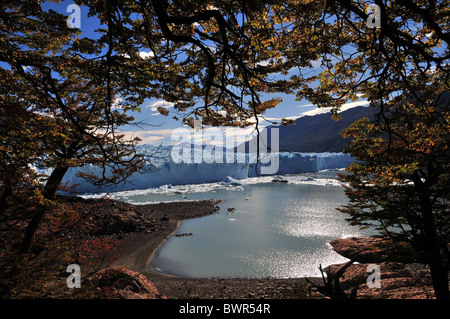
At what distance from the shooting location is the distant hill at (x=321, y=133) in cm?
13002

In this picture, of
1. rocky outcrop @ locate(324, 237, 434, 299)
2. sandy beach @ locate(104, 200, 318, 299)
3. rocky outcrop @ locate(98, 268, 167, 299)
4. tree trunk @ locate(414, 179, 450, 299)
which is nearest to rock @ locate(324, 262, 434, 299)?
rocky outcrop @ locate(324, 237, 434, 299)

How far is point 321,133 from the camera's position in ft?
536

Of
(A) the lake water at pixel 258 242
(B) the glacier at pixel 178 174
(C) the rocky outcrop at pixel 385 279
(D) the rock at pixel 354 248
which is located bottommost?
(A) the lake water at pixel 258 242

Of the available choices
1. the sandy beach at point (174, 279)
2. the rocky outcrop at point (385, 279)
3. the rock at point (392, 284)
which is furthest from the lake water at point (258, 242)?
the rock at point (392, 284)

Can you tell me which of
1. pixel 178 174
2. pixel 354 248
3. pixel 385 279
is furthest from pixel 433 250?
pixel 178 174

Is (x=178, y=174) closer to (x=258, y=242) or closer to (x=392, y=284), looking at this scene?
(x=258, y=242)

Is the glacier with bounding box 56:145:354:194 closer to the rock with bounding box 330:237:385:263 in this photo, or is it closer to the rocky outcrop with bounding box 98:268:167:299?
the rock with bounding box 330:237:385:263

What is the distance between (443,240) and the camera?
5.70 metres

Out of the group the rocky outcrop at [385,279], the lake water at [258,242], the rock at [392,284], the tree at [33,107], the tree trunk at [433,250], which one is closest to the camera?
the tree at [33,107]

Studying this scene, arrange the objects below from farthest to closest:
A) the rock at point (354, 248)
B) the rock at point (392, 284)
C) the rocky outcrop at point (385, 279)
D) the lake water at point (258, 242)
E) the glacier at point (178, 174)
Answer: the glacier at point (178, 174), the rock at point (354, 248), the lake water at point (258, 242), the rock at point (392, 284), the rocky outcrop at point (385, 279)

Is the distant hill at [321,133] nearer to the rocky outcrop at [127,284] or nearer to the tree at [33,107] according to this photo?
the rocky outcrop at [127,284]

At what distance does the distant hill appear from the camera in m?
130
